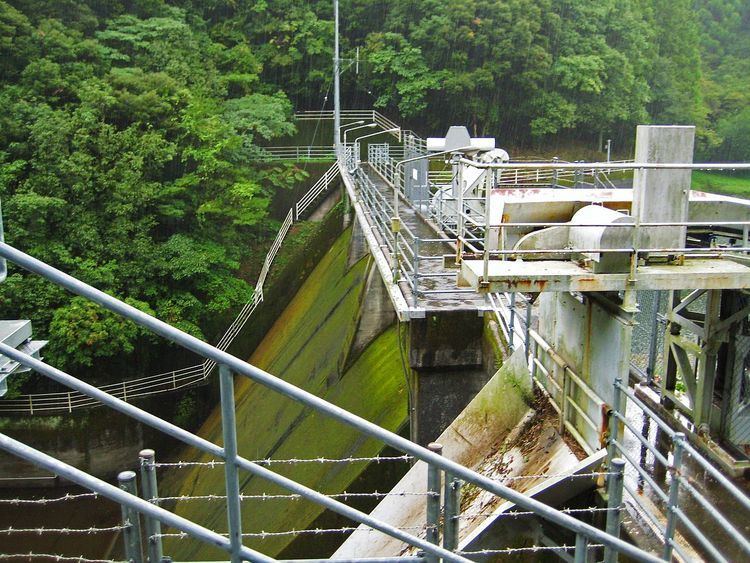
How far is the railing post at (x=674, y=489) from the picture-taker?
3.68 metres

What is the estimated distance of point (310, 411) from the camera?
477 inches

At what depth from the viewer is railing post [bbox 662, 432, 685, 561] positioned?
368 cm

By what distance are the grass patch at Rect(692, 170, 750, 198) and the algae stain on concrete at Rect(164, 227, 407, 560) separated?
31598mm

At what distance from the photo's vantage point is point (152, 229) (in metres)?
20.7

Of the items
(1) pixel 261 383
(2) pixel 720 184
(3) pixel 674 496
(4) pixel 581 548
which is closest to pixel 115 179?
(3) pixel 674 496

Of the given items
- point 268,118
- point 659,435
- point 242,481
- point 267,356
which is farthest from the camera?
point 268,118

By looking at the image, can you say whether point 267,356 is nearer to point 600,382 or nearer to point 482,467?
point 482,467

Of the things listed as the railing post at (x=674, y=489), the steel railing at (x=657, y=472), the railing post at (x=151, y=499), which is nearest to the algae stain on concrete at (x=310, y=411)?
the steel railing at (x=657, y=472)

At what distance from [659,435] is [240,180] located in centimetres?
1700

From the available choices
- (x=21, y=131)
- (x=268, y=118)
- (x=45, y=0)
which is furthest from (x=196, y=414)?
(x=45, y=0)

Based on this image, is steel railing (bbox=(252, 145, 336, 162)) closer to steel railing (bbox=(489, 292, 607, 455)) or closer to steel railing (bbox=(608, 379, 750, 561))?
steel railing (bbox=(489, 292, 607, 455))

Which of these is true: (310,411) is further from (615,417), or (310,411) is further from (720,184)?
(720,184)

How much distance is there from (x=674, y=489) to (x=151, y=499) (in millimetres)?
2730

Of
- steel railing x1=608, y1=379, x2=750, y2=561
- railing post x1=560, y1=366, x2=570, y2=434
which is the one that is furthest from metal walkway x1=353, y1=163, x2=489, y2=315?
steel railing x1=608, y1=379, x2=750, y2=561
